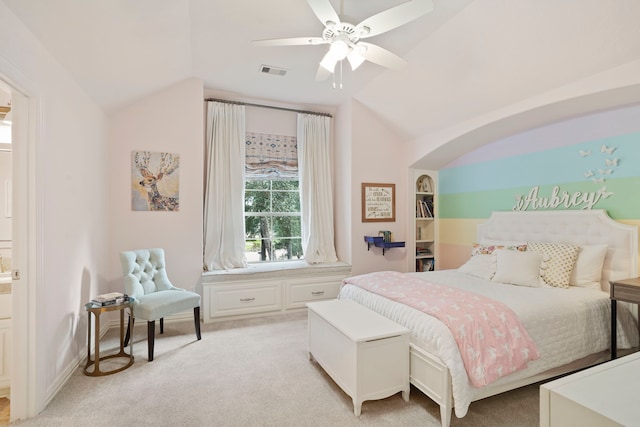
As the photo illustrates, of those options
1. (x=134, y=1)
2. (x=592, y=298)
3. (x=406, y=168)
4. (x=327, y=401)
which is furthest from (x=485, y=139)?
(x=134, y=1)

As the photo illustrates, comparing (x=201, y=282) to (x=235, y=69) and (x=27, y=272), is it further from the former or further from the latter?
(x=235, y=69)

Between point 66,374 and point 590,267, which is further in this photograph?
point 590,267

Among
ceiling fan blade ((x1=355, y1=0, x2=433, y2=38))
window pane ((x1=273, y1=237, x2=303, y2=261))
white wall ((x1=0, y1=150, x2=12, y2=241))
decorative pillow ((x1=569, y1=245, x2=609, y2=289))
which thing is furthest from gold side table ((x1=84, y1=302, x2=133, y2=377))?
decorative pillow ((x1=569, y1=245, x2=609, y2=289))

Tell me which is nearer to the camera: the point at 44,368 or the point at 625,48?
the point at 44,368

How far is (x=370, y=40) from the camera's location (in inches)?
118

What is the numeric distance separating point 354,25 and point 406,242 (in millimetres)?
3333

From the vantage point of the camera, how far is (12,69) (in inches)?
71.3

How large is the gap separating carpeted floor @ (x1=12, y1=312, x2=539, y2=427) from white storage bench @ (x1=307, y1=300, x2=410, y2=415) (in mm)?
131

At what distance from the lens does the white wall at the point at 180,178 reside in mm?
3623

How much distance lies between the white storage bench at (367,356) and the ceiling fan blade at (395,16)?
2005 millimetres

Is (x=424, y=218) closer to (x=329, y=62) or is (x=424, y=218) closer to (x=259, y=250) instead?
(x=259, y=250)

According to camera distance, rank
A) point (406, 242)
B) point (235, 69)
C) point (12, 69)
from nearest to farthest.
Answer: point (12, 69) < point (235, 69) < point (406, 242)

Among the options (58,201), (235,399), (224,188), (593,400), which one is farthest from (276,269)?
(593,400)

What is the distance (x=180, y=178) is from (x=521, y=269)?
3.83 meters
